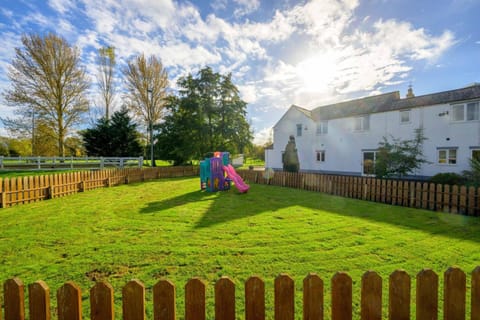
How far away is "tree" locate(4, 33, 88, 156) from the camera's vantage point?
68.4 feet

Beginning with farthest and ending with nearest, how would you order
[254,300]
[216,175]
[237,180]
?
[216,175] < [237,180] < [254,300]

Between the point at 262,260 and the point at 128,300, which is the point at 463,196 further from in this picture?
the point at 128,300

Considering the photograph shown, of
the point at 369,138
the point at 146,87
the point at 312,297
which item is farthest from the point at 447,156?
the point at 146,87

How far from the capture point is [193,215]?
711cm

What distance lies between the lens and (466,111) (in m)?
15.9

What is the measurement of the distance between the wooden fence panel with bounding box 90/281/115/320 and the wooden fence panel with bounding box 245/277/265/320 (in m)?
1.04

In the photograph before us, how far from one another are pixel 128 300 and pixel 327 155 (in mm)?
25549

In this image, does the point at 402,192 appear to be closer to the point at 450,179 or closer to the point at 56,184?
the point at 450,179

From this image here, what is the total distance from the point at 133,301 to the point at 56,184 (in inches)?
462

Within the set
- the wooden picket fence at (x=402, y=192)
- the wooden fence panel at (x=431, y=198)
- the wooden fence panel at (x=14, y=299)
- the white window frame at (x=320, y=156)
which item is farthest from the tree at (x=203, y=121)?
the wooden fence panel at (x=14, y=299)

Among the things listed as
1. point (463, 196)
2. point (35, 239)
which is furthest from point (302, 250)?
point (463, 196)

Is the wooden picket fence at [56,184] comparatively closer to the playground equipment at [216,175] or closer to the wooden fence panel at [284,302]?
the playground equipment at [216,175]

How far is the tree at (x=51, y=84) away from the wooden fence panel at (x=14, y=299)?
28.4 m

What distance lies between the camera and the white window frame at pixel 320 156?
2505cm
